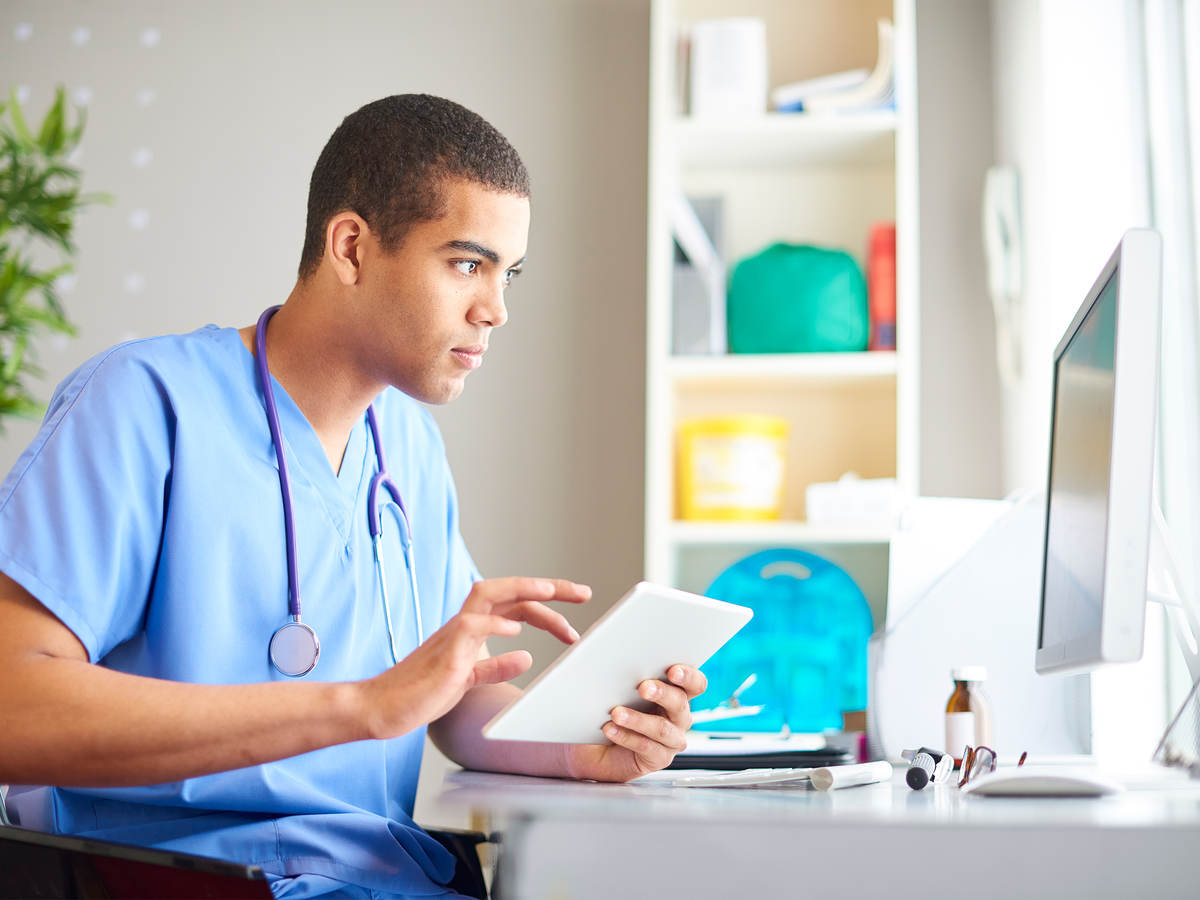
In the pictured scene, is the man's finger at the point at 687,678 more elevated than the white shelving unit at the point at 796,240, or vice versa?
the white shelving unit at the point at 796,240

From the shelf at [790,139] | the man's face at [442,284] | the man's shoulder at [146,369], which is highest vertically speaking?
the shelf at [790,139]

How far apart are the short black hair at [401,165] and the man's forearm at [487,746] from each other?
53cm

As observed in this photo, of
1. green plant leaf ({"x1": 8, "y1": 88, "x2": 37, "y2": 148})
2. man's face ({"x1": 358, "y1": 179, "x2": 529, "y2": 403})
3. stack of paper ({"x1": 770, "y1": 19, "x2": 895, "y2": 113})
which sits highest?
green plant leaf ({"x1": 8, "y1": 88, "x2": 37, "y2": 148})

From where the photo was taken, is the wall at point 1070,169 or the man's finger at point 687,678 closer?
the man's finger at point 687,678

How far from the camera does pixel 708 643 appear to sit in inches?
38.2

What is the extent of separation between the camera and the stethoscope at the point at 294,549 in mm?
1085

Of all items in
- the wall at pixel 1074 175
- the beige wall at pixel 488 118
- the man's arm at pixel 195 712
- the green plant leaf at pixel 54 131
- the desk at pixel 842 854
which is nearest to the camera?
the desk at pixel 842 854

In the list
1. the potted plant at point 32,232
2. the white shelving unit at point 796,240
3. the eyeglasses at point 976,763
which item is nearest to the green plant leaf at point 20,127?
the potted plant at point 32,232

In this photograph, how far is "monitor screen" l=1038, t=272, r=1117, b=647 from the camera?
0.90m

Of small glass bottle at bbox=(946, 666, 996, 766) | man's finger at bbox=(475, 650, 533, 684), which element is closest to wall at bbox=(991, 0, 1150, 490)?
small glass bottle at bbox=(946, 666, 996, 766)

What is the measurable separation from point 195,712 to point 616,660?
33 cm

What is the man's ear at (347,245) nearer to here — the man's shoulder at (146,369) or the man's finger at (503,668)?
the man's shoulder at (146,369)

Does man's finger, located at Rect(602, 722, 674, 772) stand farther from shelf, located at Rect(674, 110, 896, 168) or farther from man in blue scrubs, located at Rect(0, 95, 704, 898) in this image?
shelf, located at Rect(674, 110, 896, 168)

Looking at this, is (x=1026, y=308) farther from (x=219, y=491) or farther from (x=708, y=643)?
(x=219, y=491)
